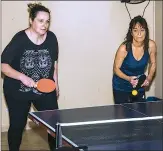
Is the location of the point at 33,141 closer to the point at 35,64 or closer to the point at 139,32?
the point at 35,64

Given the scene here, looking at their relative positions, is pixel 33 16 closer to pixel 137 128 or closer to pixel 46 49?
pixel 46 49

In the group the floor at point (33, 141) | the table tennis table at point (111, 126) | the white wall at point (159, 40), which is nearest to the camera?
the table tennis table at point (111, 126)

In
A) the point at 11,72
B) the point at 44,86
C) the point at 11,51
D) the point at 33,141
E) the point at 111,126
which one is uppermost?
the point at 11,51

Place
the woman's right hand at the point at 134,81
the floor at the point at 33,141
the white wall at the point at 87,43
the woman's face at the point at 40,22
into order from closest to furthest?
the woman's face at the point at 40,22, the woman's right hand at the point at 134,81, the floor at the point at 33,141, the white wall at the point at 87,43

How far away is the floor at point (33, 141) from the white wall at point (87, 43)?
303 millimetres

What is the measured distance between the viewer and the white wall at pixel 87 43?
432 centimetres

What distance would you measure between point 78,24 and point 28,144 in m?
1.50

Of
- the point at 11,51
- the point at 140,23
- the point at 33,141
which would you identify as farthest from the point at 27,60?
the point at 33,141

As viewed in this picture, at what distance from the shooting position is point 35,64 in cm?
300

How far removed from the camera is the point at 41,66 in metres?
3.02

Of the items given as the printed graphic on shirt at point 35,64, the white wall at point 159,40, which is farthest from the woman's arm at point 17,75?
the white wall at point 159,40

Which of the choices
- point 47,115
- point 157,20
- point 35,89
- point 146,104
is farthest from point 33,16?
point 157,20

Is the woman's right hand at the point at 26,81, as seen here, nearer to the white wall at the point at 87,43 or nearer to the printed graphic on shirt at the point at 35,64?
the printed graphic on shirt at the point at 35,64

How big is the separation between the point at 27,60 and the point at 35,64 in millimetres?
73
